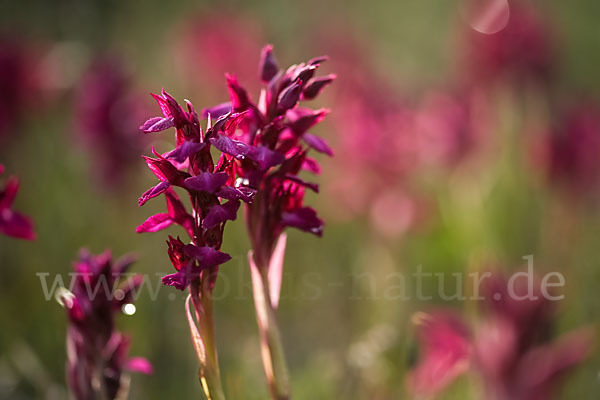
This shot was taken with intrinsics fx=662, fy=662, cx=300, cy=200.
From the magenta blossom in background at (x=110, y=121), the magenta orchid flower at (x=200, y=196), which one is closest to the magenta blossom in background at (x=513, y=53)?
the magenta blossom in background at (x=110, y=121)

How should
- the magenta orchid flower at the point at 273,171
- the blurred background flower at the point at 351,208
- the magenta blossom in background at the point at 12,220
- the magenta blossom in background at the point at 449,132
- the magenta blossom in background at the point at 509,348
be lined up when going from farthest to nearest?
the magenta blossom in background at the point at 449,132 → the blurred background flower at the point at 351,208 → the magenta blossom in background at the point at 509,348 → the magenta blossom in background at the point at 12,220 → the magenta orchid flower at the point at 273,171

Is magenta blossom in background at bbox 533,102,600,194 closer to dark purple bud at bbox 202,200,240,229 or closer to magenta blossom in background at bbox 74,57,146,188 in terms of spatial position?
magenta blossom in background at bbox 74,57,146,188

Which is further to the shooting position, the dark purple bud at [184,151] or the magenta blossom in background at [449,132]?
the magenta blossom in background at [449,132]

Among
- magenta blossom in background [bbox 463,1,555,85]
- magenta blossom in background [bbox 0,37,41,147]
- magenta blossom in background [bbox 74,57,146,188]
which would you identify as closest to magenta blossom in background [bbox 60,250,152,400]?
magenta blossom in background [bbox 74,57,146,188]

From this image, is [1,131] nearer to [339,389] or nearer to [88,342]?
[339,389]

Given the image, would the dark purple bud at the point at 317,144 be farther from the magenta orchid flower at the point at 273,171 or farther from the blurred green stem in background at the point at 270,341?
the blurred green stem in background at the point at 270,341

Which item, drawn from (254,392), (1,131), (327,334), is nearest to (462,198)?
(327,334)
